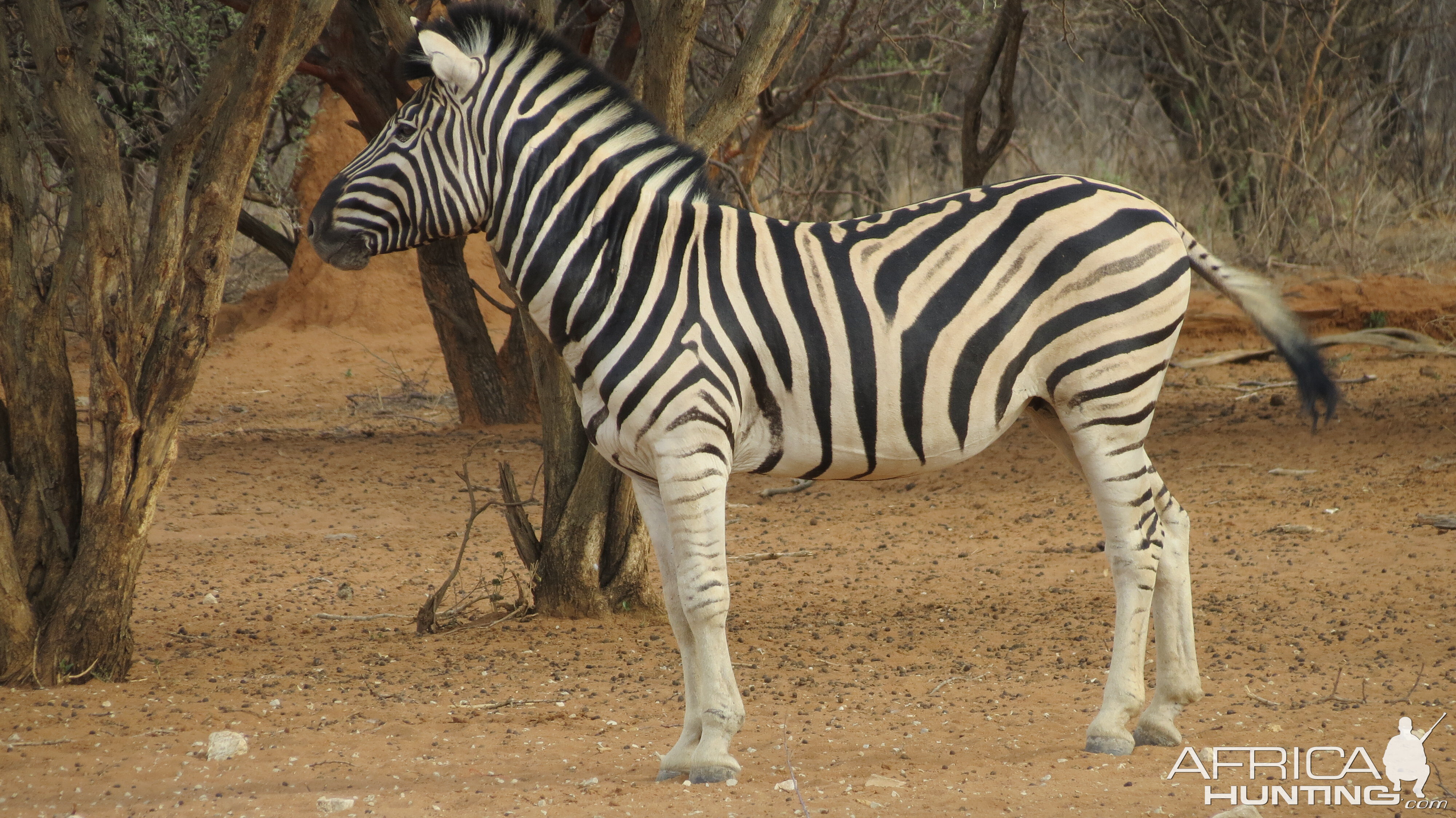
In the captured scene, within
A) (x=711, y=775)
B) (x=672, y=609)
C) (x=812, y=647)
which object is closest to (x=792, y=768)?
(x=711, y=775)

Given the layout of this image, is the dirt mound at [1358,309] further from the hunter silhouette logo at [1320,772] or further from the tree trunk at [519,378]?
the hunter silhouette logo at [1320,772]

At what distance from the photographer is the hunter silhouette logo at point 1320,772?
11.2 ft

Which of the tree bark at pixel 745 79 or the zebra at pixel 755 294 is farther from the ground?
the tree bark at pixel 745 79

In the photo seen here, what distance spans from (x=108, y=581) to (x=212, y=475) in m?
4.57

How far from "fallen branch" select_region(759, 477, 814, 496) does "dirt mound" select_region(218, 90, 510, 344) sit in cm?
588

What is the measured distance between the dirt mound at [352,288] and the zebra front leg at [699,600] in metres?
10.4

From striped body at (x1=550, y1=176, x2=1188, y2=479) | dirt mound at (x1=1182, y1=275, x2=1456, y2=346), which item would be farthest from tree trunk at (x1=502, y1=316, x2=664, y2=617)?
dirt mound at (x1=1182, y1=275, x2=1456, y2=346)

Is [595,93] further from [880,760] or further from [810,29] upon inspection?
[810,29]

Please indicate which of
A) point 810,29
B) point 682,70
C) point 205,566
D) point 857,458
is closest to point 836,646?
point 857,458

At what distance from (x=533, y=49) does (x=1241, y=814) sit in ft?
9.82

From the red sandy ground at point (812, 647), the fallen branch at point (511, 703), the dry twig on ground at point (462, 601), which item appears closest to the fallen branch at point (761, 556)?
the red sandy ground at point (812, 647)

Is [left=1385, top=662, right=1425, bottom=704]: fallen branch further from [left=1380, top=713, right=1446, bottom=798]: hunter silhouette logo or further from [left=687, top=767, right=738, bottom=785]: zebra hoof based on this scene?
[left=687, top=767, right=738, bottom=785]: zebra hoof

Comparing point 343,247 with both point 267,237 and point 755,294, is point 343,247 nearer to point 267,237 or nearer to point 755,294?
point 755,294

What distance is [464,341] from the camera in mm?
10023
